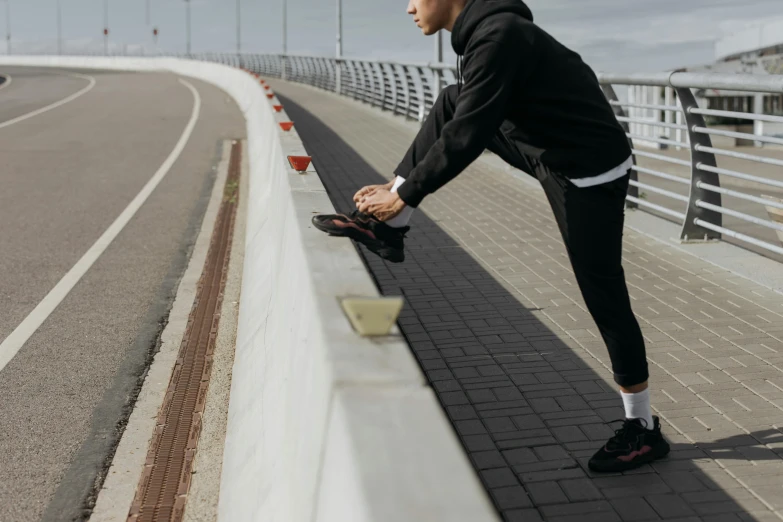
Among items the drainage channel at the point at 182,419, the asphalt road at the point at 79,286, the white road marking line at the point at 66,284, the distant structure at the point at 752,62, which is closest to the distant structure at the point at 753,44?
the distant structure at the point at 752,62

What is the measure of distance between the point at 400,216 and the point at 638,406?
1.24 m

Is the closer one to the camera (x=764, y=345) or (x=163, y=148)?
(x=764, y=345)

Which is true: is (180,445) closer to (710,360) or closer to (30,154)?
(710,360)

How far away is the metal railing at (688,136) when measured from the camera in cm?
744

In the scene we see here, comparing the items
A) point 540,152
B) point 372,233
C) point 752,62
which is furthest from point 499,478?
point 752,62

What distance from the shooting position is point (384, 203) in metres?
3.71

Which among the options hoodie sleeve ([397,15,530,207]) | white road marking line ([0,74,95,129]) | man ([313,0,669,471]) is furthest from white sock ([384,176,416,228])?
white road marking line ([0,74,95,129])

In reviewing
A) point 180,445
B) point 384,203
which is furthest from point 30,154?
point 384,203

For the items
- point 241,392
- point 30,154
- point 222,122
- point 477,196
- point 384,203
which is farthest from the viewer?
point 222,122

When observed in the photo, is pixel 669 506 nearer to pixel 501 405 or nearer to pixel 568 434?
pixel 568 434

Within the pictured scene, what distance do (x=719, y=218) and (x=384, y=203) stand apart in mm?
5443

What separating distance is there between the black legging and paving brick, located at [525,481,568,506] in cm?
50

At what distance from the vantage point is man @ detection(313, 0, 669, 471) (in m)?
3.37

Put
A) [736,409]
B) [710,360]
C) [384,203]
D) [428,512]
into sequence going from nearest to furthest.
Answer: [428,512]
[384,203]
[736,409]
[710,360]
